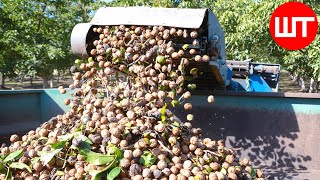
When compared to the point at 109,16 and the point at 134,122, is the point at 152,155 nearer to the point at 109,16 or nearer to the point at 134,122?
the point at 134,122

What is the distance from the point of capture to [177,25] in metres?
2.86

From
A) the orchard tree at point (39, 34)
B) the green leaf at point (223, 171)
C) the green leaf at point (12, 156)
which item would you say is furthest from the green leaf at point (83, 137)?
the orchard tree at point (39, 34)

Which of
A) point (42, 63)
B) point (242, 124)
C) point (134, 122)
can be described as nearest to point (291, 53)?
point (242, 124)

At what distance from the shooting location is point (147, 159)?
1952 mm

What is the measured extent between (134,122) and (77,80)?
83 cm

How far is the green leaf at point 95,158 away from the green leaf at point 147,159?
169 millimetres

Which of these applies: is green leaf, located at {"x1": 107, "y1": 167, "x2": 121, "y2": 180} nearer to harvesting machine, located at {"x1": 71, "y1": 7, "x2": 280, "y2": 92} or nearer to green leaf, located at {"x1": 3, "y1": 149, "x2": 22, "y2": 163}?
green leaf, located at {"x1": 3, "y1": 149, "x2": 22, "y2": 163}

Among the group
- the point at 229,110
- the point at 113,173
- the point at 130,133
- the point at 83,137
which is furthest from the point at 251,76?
the point at 113,173

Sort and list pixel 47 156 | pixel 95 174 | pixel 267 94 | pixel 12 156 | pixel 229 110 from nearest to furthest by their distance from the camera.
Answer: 1. pixel 95 174
2. pixel 47 156
3. pixel 12 156
4. pixel 267 94
5. pixel 229 110

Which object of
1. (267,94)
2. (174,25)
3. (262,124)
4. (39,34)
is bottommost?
(262,124)

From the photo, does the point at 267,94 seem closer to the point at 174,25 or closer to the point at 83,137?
the point at 174,25

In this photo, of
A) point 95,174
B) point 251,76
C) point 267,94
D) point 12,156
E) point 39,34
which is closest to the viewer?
point 95,174

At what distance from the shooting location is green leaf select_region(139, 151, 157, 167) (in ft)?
6.35

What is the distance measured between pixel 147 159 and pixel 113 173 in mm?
217
